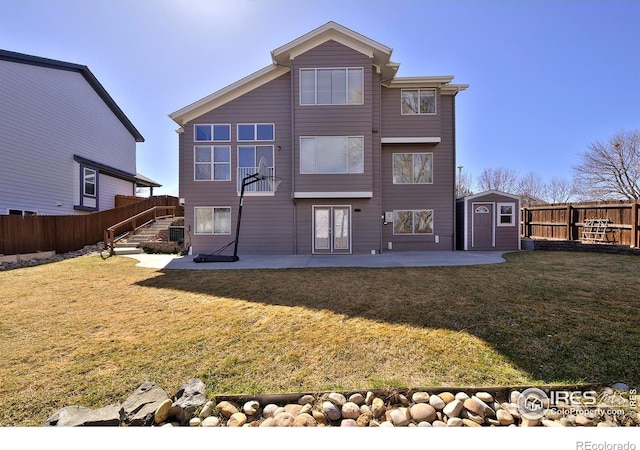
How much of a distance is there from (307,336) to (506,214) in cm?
1323

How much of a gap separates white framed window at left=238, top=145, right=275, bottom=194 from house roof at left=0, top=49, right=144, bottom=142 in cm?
1190

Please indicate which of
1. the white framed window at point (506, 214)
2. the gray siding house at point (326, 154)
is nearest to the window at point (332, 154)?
the gray siding house at point (326, 154)

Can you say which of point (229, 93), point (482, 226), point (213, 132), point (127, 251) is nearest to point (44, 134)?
point (127, 251)

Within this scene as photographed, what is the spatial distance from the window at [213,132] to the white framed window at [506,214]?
13012mm

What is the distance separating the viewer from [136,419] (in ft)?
7.37

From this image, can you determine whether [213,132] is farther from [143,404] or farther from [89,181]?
[143,404]

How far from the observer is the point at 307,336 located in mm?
3662

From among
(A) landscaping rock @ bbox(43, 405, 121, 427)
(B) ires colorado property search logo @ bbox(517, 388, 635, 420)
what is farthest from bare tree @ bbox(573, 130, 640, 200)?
(A) landscaping rock @ bbox(43, 405, 121, 427)

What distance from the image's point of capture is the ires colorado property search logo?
92.5 inches

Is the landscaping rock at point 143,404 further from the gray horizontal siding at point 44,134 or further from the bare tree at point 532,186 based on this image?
the bare tree at point 532,186

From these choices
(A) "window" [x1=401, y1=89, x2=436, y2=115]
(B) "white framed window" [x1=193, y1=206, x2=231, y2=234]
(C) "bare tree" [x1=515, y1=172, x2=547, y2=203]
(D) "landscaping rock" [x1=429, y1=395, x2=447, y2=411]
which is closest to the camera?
(D) "landscaping rock" [x1=429, y1=395, x2=447, y2=411]

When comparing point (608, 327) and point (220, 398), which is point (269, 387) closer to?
point (220, 398)

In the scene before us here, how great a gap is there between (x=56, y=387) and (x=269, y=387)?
203 centimetres

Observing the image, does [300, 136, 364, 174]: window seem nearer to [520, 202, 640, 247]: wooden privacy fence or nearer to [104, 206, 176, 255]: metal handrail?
[104, 206, 176, 255]: metal handrail
